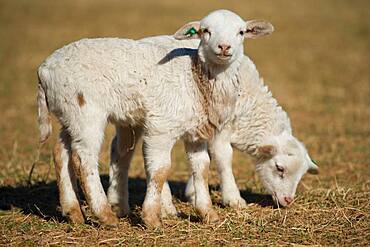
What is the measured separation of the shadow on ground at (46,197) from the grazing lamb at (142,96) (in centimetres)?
72

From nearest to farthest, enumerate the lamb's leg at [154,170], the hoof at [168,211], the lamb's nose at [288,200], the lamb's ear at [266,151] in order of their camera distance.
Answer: the lamb's leg at [154,170], the hoof at [168,211], the lamb's nose at [288,200], the lamb's ear at [266,151]

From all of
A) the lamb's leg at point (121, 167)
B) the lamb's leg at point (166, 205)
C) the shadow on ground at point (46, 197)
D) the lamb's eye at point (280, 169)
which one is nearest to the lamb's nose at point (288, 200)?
the shadow on ground at point (46, 197)

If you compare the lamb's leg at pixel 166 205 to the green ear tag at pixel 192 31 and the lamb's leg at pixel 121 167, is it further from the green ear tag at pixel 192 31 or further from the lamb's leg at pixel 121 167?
the green ear tag at pixel 192 31

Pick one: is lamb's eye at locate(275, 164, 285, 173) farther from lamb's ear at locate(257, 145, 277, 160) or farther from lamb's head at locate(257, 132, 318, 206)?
lamb's ear at locate(257, 145, 277, 160)

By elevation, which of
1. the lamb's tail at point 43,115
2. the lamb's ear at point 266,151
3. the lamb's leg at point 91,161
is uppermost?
the lamb's tail at point 43,115

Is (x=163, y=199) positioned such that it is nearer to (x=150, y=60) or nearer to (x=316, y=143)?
(x=150, y=60)

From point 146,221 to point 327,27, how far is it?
25219mm

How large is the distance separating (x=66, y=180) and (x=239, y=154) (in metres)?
5.65

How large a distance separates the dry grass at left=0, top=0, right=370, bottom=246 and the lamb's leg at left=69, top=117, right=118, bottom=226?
0.23 metres

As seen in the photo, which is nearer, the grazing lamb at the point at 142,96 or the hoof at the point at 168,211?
the grazing lamb at the point at 142,96

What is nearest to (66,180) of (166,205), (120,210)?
(120,210)

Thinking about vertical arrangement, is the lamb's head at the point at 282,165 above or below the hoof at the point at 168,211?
above

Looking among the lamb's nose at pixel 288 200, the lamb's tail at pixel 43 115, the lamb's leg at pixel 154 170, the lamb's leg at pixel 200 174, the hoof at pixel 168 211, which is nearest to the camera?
the lamb's leg at pixel 154 170

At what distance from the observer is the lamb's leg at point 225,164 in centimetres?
806
